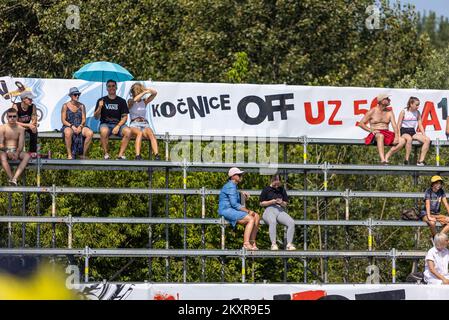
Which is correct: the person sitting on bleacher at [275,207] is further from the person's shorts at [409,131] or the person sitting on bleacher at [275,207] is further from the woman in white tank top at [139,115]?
the person's shorts at [409,131]

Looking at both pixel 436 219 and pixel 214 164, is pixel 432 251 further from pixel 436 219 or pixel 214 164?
pixel 214 164

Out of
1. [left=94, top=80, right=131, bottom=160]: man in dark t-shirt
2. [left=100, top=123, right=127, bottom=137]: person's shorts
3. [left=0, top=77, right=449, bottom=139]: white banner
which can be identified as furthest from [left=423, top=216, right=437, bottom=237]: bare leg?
[left=100, top=123, right=127, bottom=137]: person's shorts

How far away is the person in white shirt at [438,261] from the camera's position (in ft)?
51.9

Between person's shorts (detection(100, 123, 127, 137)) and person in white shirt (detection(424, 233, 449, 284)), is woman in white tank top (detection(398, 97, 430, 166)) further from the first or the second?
person's shorts (detection(100, 123, 127, 137))

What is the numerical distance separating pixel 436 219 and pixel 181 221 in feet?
13.7

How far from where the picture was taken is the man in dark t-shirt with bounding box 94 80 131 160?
1709 centimetres

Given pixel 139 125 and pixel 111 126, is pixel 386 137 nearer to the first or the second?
pixel 139 125

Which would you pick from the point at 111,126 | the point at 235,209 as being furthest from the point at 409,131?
the point at 111,126

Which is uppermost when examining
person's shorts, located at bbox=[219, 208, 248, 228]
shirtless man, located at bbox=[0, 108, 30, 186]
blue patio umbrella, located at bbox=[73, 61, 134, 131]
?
blue patio umbrella, located at bbox=[73, 61, 134, 131]

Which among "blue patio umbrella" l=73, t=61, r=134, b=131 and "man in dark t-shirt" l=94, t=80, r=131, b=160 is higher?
"blue patio umbrella" l=73, t=61, r=134, b=131

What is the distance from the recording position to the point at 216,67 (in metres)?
36.2

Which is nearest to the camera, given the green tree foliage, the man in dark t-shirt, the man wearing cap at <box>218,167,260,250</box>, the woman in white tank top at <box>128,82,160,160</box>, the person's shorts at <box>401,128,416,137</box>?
the man wearing cap at <box>218,167,260,250</box>

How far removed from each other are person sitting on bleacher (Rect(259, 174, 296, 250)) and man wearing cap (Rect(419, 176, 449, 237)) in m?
2.25

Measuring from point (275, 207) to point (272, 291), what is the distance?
4.54ft
